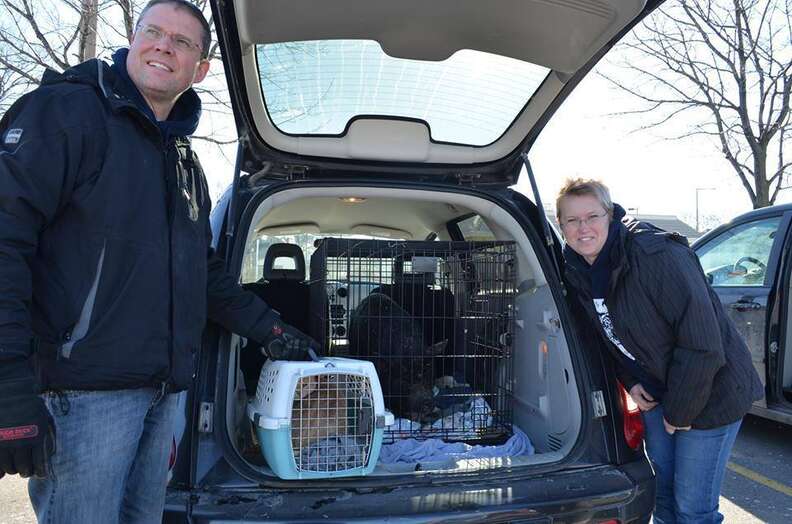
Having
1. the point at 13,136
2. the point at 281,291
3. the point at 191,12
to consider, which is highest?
the point at 191,12

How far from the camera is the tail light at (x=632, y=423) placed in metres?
2.39

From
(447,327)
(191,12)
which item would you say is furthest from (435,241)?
(191,12)

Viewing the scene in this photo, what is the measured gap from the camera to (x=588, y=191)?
8.09 feet

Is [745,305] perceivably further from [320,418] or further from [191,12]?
[191,12]

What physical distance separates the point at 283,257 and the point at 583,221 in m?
2.63

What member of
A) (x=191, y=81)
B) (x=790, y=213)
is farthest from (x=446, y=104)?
(x=790, y=213)

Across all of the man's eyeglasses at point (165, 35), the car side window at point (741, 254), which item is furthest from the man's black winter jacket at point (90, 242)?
the car side window at point (741, 254)

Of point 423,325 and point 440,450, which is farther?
point 423,325

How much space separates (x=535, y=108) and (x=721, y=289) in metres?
2.85

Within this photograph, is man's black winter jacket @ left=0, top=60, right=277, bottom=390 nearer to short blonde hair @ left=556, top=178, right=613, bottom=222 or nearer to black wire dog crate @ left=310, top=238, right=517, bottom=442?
black wire dog crate @ left=310, top=238, right=517, bottom=442

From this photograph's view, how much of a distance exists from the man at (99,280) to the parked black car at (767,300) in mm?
3979

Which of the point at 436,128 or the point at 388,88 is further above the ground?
the point at 388,88

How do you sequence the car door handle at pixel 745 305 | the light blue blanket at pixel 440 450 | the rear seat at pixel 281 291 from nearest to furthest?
the light blue blanket at pixel 440 450 → the rear seat at pixel 281 291 → the car door handle at pixel 745 305

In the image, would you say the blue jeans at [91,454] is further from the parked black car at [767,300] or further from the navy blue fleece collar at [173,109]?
the parked black car at [767,300]
